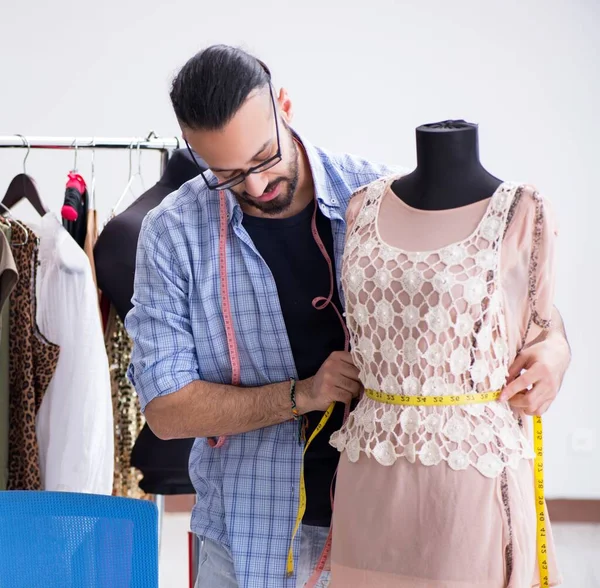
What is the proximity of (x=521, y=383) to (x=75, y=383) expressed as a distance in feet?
4.45

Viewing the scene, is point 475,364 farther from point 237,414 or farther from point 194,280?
point 194,280

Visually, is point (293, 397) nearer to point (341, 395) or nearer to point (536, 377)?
point (341, 395)

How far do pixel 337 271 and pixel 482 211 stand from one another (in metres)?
0.40

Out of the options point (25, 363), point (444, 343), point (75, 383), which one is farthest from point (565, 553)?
point (444, 343)

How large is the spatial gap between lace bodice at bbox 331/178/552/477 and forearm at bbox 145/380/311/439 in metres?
0.27

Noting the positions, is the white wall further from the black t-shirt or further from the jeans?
the jeans

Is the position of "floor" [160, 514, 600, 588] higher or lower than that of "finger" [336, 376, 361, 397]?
lower

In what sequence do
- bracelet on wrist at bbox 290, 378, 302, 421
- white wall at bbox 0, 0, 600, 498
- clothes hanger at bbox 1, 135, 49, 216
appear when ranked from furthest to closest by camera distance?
white wall at bbox 0, 0, 600, 498 < clothes hanger at bbox 1, 135, 49, 216 < bracelet on wrist at bbox 290, 378, 302, 421

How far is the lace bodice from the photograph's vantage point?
1198 millimetres

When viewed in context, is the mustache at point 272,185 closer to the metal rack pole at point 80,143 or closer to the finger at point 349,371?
the finger at point 349,371

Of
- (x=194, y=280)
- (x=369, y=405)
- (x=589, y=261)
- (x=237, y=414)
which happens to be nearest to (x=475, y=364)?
(x=369, y=405)

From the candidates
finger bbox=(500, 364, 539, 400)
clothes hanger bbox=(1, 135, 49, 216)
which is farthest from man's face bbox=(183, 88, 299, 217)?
clothes hanger bbox=(1, 135, 49, 216)

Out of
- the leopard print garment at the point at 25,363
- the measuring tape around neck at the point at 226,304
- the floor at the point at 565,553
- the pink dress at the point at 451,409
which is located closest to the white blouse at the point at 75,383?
the leopard print garment at the point at 25,363

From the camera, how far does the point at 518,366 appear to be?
124 centimetres
